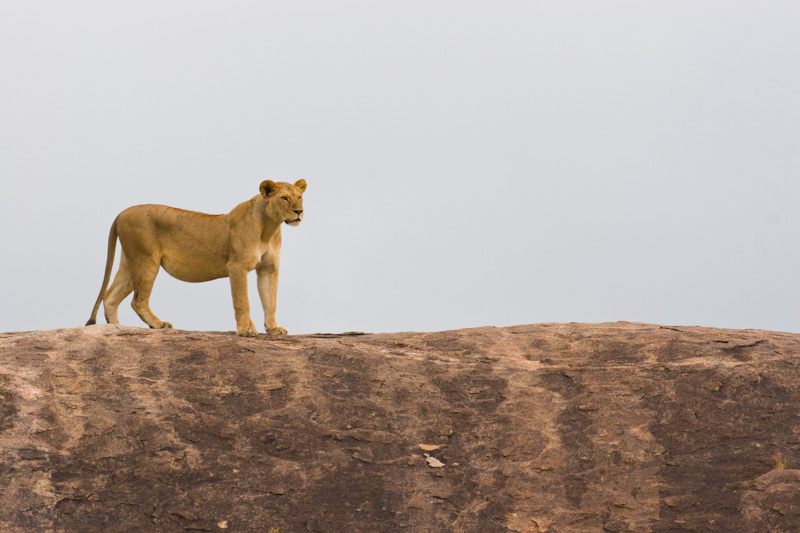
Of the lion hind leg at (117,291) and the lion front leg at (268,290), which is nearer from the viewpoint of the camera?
the lion front leg at (268,290)

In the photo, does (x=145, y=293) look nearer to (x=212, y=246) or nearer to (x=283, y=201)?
(x=212, y=246)

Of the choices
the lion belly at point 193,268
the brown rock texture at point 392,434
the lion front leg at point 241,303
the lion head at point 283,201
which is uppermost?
the lion head at point 283,201

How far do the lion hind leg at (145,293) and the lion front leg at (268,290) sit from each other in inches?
50.0

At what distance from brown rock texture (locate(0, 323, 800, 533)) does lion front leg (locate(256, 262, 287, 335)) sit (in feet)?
1.49

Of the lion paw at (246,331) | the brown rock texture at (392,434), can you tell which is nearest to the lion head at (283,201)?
the lion paw at (246,331)

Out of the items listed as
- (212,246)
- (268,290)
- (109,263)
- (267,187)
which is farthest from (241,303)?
(109,263)

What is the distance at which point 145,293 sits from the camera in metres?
11.7

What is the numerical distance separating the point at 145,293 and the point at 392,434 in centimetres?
422

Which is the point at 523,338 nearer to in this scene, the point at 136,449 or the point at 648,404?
the point at 648,404

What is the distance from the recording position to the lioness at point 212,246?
11.5m

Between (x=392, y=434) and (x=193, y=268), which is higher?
(x=193, y=268)

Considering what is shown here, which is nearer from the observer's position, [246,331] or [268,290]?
[246,331]

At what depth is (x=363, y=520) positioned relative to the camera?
8.38m

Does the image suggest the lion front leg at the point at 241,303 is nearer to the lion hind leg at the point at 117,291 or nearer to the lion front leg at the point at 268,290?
the lion front leg at the point at 268,290
